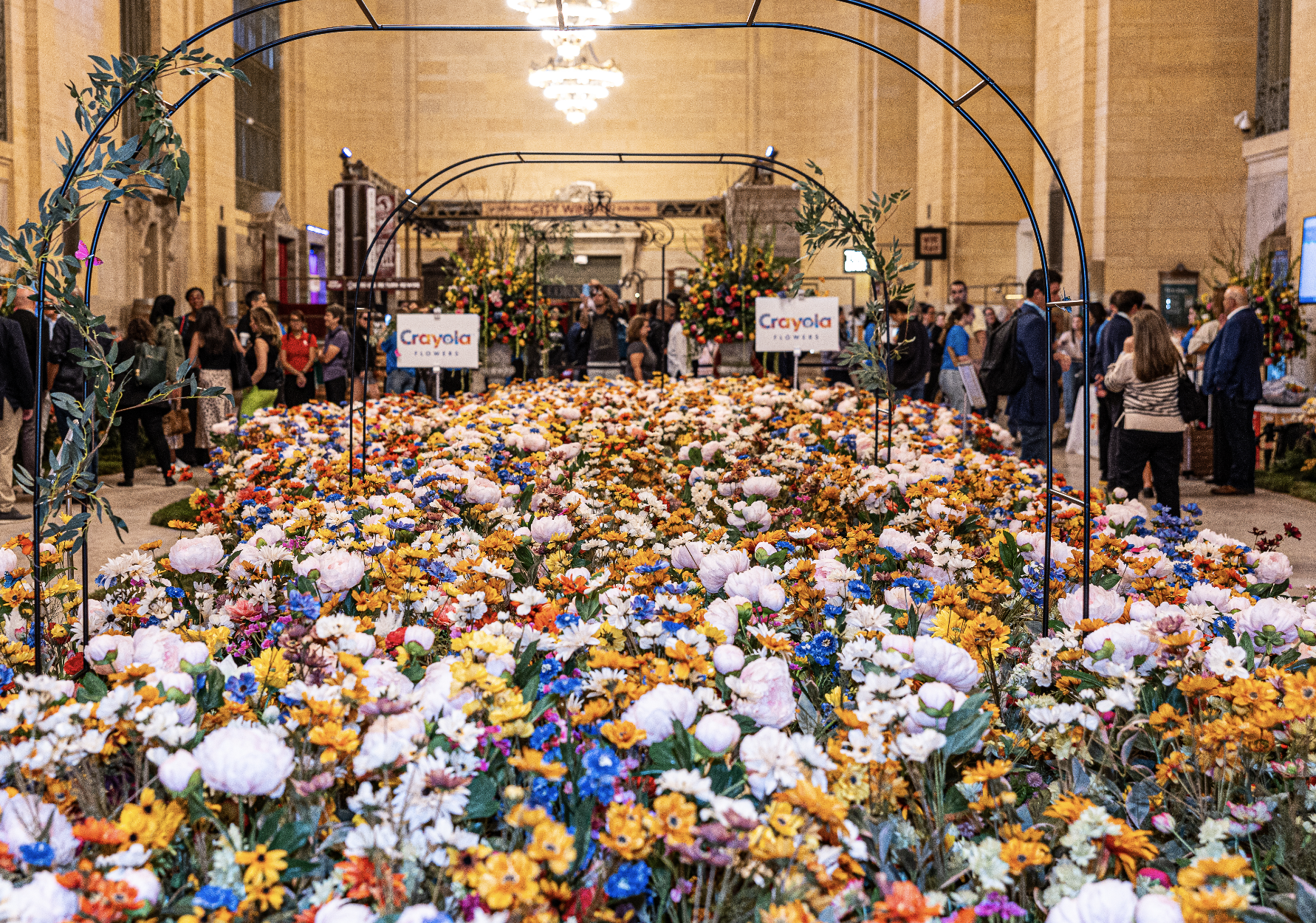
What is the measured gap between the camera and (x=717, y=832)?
4.41 feet

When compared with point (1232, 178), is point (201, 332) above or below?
below

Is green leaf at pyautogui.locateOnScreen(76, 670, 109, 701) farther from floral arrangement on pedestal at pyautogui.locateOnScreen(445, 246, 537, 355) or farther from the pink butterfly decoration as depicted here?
floral arrangement on pedestal at pyautogui.locateOnScreen(445, 246, 537, 355)

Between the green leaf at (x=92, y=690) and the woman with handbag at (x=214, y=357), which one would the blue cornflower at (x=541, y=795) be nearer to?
the green leaf at (x=92, y=690)

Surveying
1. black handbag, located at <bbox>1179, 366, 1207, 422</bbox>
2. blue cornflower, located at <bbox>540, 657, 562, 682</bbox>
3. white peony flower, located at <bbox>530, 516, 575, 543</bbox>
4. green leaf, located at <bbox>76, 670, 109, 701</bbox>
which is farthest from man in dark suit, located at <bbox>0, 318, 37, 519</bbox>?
black handbag, located at <bbox>1179, 366, 1207, 422</bbox>

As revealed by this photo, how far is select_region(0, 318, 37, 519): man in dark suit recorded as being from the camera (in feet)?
22.6

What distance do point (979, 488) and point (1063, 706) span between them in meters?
2.29

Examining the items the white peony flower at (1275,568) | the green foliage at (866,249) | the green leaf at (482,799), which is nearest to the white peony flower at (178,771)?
the green leaf at (482,799)

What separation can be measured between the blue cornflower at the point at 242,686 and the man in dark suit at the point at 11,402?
571cm

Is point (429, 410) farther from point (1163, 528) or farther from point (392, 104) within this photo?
point (392, 104)

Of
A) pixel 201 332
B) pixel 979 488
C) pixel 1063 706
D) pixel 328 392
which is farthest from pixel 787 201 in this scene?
pixel 1063 706

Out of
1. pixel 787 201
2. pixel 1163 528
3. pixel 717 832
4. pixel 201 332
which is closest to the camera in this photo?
pixel 717 832

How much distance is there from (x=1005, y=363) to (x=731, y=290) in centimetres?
334

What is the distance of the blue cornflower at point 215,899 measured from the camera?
49.4 inches

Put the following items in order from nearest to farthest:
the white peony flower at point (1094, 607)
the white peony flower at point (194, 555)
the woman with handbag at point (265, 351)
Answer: the white peony flower at point (1094, 607), the white peony flower at point (194, 555), the woman with handbag at point (265, 351)
